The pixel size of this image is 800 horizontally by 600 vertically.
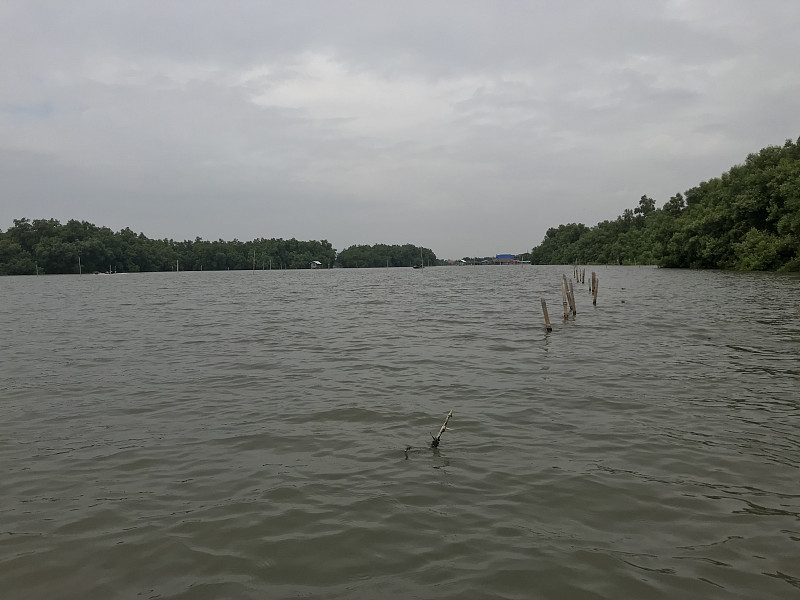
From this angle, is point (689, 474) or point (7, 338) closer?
point (689, 474)

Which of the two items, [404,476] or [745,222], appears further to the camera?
[745,222]

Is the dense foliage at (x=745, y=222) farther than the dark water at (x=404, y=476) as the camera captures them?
Yes

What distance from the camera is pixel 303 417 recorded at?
10.5 meters

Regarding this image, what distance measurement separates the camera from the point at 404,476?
753 cm

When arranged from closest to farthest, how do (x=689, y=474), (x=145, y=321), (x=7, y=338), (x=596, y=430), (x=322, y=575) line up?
(x=322, y=575) < (x=689, y=474) < (x=596, y=430) < (x=7, y=338) < (x=145, y=321)

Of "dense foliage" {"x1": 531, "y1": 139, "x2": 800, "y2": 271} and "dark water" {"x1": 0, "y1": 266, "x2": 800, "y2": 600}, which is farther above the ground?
"dense foliage" {"x1": 531, "y1": 139, "x2": 800, "y2": 271}

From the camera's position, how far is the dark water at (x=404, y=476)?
5.17m

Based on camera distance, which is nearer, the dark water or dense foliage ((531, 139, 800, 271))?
the dark water

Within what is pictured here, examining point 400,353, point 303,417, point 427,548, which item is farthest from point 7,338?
point 427,548

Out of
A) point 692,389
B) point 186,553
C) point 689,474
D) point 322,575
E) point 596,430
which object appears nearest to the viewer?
point 322,575

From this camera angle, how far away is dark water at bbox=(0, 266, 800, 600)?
5.17 meters

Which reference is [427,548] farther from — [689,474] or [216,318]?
[216,318]

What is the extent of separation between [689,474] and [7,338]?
26.3 meters

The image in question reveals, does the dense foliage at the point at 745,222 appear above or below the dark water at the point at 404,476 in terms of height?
above
